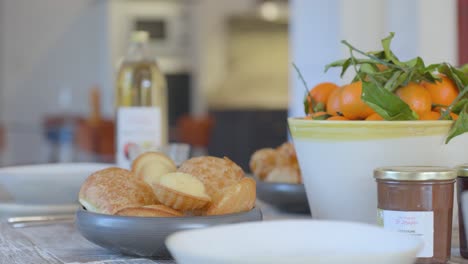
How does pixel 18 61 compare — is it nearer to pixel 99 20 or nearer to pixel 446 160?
pixel 99 20

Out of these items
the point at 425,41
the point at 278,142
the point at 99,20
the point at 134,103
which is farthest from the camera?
the point at 99,20

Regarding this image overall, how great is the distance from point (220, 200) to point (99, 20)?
5822 mm

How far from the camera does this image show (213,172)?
859 mm

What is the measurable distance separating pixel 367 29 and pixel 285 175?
1256mm

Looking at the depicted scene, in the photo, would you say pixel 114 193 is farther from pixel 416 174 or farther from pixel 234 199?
pixel 416 174

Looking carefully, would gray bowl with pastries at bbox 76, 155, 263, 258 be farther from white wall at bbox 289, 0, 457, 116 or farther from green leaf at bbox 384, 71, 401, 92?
white wall at bbox 289, 0, 457, 116

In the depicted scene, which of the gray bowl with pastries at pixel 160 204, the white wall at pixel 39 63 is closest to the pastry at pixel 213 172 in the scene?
the gray bowl with pastries at pixel 160 204

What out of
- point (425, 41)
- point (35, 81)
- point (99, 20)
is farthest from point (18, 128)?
point (425, 41)

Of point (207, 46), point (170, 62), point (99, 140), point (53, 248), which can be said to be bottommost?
point (99, 140)

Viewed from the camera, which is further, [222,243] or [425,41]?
[425,41]

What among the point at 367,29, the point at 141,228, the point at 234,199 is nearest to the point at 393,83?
the point at 234,199

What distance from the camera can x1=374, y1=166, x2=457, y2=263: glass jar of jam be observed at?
2.48 feet

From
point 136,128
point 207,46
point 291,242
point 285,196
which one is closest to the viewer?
point 291,242

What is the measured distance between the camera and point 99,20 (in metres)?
6.45
